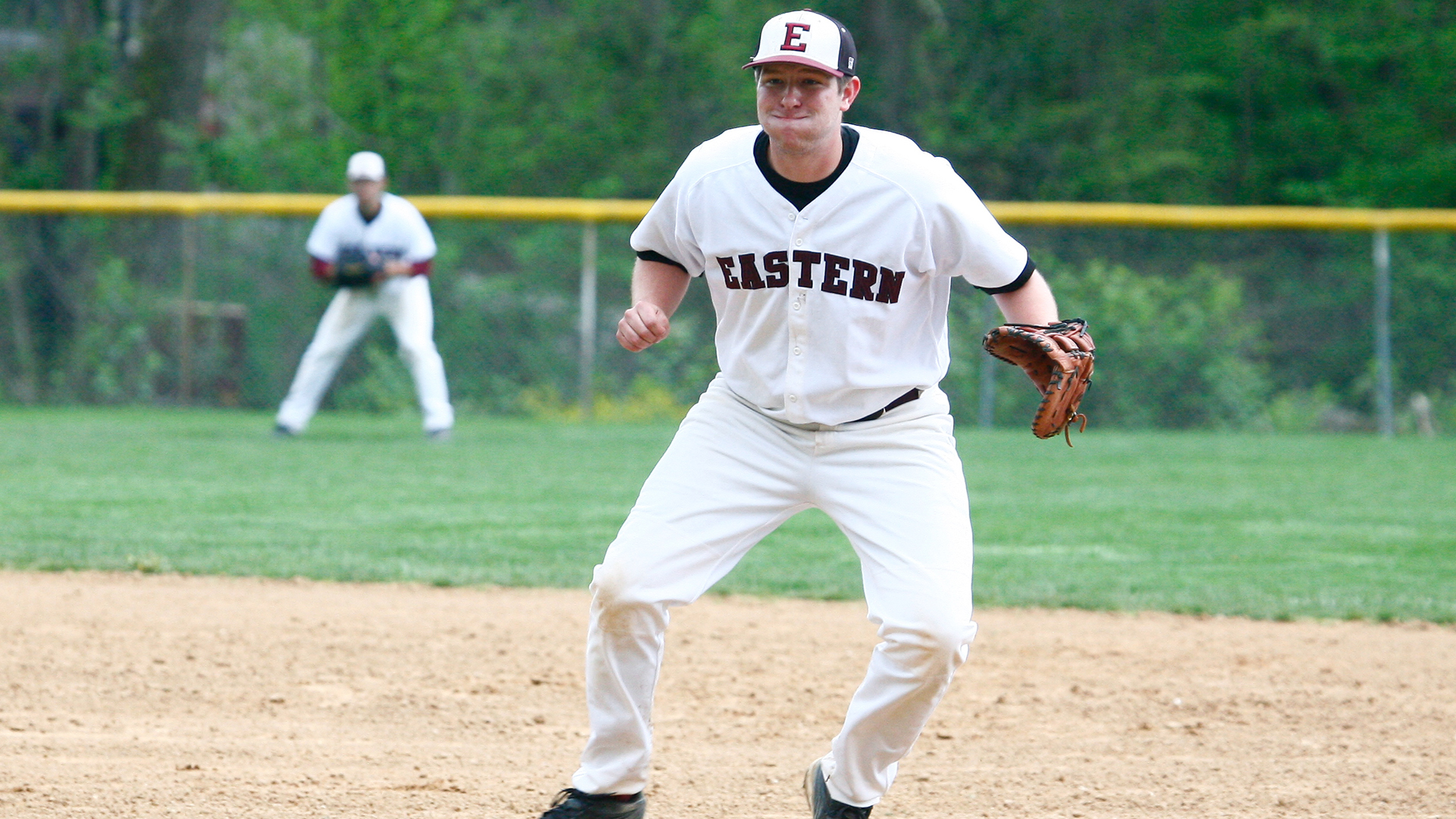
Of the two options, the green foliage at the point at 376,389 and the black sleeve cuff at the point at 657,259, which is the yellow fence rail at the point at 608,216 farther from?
the black sleeve cuff at the point at 657,259

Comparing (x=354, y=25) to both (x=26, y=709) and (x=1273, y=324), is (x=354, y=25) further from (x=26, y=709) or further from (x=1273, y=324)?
(x=26, y=709)

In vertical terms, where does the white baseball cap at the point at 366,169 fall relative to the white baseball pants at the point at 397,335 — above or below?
above

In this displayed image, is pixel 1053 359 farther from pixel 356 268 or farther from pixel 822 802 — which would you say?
pixel 356 268

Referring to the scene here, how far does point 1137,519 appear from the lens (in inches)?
321

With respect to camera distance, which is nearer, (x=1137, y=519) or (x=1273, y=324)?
(x=1137, y=519)

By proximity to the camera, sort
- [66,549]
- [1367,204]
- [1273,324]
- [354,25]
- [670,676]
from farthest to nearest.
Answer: [354,25] < [1367,204] < [1273,324] < [66,549] < [670,676]

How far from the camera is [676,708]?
15.5ft

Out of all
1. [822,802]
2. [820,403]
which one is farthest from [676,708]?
[820,403]

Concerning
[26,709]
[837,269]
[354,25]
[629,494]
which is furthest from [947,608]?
[354,25]

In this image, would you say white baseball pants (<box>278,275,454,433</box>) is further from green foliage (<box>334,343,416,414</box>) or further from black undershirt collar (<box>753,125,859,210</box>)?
black undershirt collar (<box>753,125,859,210</box>)

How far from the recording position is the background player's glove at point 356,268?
1078 centimetres

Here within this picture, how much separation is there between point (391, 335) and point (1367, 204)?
13309mm

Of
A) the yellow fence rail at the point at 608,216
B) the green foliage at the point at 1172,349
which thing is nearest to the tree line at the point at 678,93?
the yellow fence rail at the point at 608,216

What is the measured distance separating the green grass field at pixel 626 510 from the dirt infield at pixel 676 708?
1.20 ft
